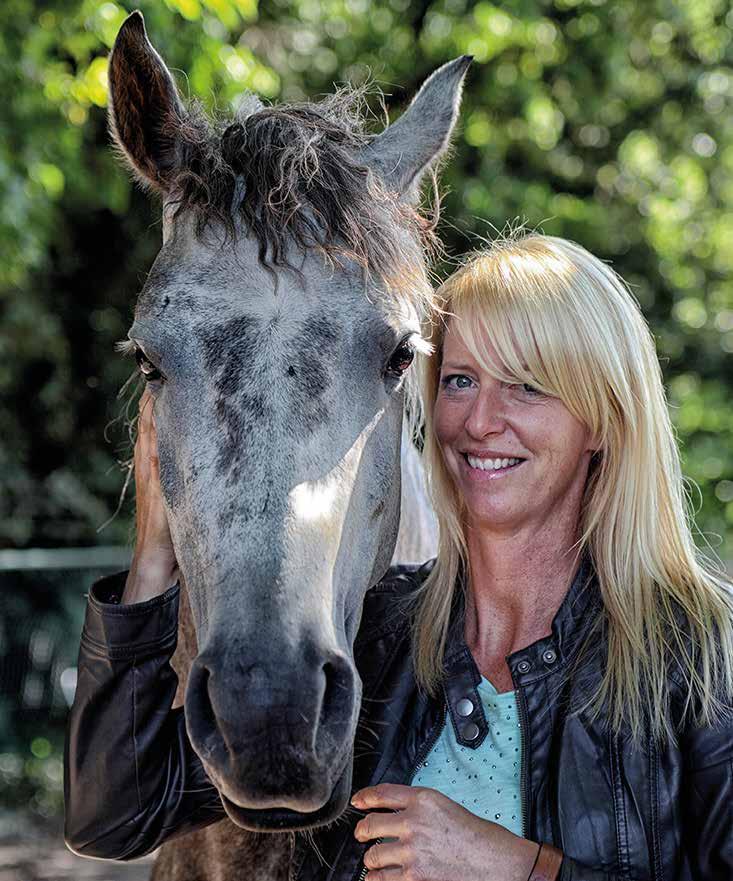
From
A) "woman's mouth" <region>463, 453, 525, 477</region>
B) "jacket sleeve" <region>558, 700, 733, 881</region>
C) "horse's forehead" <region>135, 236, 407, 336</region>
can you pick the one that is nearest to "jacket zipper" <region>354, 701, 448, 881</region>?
"jacket sleeve" <region>558, 700, 733, 881</region>

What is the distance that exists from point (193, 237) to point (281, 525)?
0.75 m

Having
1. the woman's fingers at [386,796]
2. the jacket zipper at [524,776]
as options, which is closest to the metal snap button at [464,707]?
the jacket zipper at [524,776]

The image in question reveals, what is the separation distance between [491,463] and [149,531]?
0.76m

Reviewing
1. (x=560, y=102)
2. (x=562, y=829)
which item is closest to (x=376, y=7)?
(x=560, y=102)

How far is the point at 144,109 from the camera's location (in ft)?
7.78

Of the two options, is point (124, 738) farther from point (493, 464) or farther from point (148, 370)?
point (493, 464)

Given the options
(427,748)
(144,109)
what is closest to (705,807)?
(427,748)

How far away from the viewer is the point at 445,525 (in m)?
2.42

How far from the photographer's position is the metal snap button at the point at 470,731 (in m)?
2.07

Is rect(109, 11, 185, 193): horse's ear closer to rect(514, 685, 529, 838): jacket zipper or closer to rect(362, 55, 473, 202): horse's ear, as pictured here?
rect(362, 55, 473, 202): horse's ear

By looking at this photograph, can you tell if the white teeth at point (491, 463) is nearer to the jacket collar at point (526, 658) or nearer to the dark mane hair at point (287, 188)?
the jacket collar at point (526, 658)

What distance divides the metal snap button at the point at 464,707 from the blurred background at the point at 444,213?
4258mm

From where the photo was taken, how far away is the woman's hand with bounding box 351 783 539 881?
1.82m

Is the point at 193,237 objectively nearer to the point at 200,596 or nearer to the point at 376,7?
the point at 200,596
